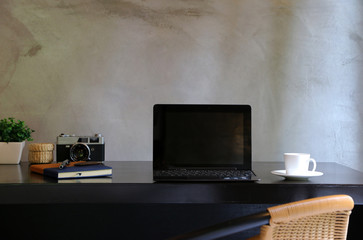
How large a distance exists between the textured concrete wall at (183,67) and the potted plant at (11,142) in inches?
21.7

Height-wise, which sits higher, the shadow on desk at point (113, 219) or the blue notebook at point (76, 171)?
the blue notebook at point (76, 171)

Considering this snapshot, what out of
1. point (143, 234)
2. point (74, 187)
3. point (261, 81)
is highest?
point (261, 81)

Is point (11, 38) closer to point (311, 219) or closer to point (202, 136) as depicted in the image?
point (202, 136)

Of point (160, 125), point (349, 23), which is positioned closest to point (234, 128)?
point (160, 125)

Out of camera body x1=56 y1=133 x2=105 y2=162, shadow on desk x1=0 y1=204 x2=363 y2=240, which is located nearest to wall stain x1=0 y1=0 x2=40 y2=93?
camera body x1=56 y1=133 x2=105 y2=162

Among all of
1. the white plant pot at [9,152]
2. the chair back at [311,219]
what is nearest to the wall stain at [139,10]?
the white plant pot at [9,152]

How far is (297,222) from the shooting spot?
101 cm

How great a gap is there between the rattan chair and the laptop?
2.09ft

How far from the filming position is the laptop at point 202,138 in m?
1.68

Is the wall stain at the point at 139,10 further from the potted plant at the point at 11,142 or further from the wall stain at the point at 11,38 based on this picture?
the potted plant at the point at 11,142

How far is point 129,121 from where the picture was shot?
8.45 ft

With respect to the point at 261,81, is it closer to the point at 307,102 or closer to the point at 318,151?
the point at 307,102

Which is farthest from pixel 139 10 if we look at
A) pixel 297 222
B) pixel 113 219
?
pixel 297 222

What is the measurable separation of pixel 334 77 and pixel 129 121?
1.22 meters
